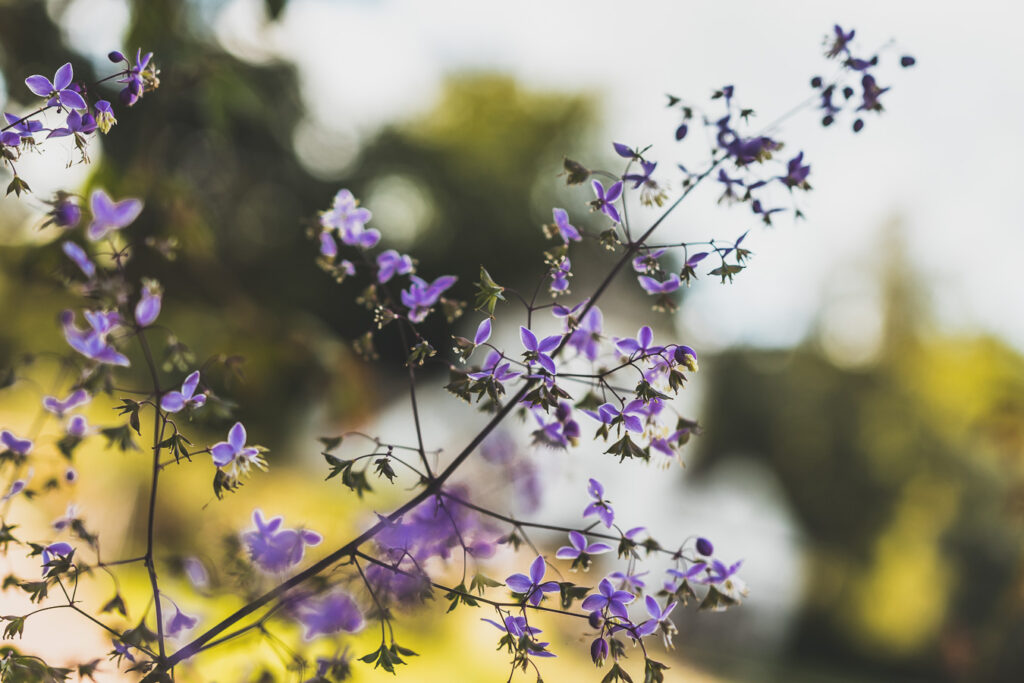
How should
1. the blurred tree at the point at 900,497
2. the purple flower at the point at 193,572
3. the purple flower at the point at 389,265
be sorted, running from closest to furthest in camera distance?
1. the purple flower at the point at 389,265
2. the purple flower at the point at 193,572
3. the blurred tree at the point at 900,497

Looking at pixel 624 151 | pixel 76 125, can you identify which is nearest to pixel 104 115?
pixel 76 125

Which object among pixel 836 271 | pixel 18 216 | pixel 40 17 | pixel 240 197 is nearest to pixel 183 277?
pixel 40 17

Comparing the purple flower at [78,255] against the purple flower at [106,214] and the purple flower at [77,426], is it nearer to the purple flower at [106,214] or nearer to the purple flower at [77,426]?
the purple flower at [106,214]

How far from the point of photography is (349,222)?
792mm

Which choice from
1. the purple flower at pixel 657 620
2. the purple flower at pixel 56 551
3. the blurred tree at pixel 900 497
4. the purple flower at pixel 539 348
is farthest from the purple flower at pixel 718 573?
the blurred tree at pixel 900 497

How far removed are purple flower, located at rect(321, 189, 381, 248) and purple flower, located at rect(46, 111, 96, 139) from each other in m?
0.23

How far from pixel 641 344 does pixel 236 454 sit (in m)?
0.40

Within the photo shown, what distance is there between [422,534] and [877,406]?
7.25 meters

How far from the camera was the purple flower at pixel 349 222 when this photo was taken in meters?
0.78

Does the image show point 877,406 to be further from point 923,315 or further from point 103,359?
point 103,359

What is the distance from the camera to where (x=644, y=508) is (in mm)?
8180

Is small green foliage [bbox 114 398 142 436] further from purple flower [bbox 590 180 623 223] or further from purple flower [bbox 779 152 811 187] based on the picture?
purple flower [bbox 779 152 811 187]

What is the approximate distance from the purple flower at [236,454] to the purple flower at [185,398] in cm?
4

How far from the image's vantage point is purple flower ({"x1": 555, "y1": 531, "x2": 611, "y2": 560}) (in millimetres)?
704
